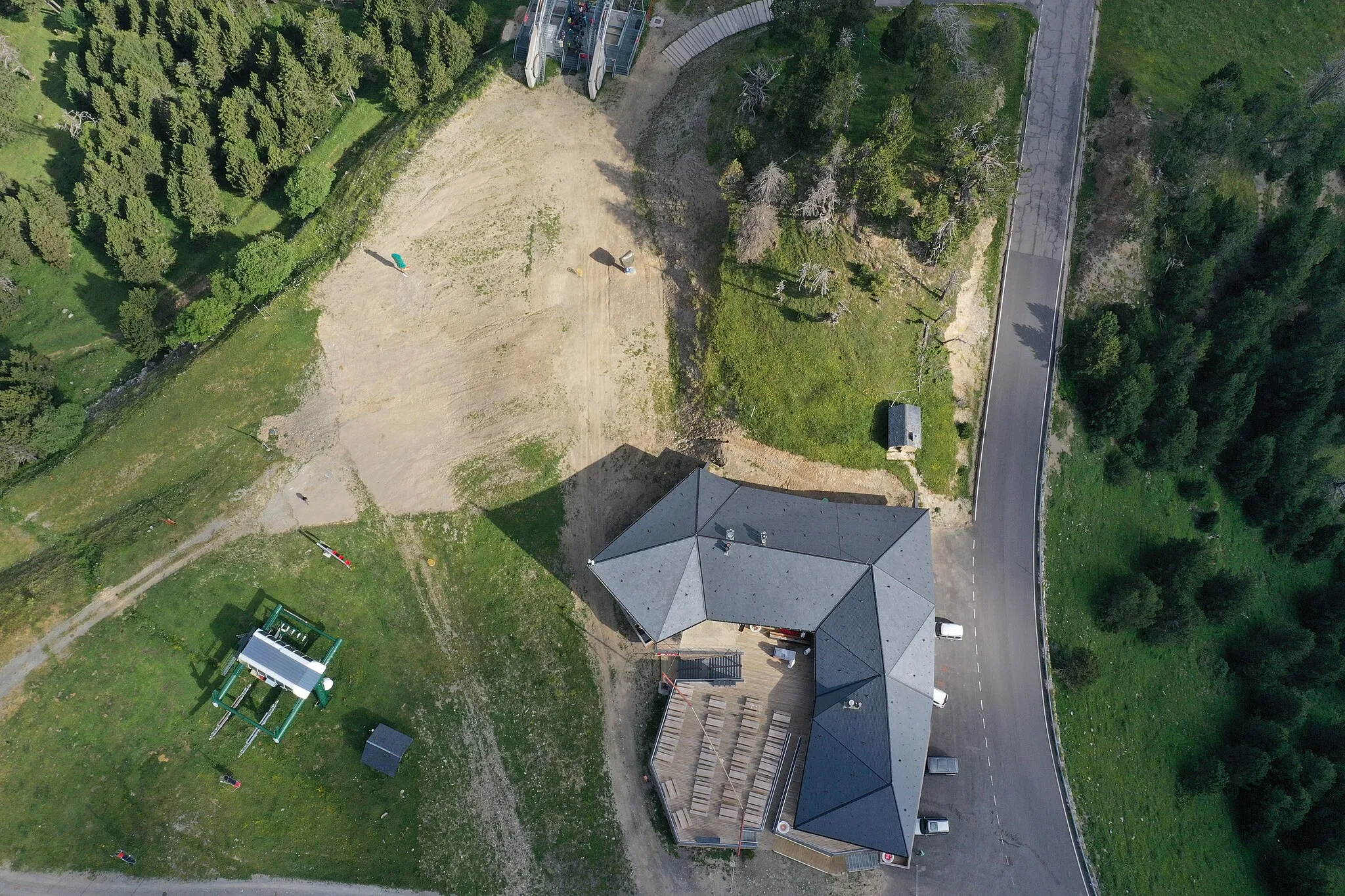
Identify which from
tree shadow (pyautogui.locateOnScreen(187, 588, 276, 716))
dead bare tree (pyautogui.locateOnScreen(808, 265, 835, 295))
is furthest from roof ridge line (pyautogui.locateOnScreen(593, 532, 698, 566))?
tree shadow (pyautogui.locateOnScreen(187, 588, 276, 716))

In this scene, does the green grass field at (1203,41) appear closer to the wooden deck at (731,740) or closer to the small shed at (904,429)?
the small shed at (904,429)

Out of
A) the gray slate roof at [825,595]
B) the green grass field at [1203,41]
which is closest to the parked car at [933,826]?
the gray slate roof at [825,595]

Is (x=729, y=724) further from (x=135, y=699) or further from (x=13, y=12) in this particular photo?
(x=13, y=12)

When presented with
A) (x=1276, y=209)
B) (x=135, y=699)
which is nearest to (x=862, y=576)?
(x=135, y=699)

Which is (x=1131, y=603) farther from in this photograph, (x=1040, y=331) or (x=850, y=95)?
(x=850, y=95)

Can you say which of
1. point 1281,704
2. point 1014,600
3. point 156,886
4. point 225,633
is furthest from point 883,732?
point 156,886

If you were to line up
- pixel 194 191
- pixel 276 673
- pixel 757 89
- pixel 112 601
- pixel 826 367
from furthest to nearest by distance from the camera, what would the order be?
pixel 194 191 → pixel 757 89 → pixel 826 367 → pixel 112 601 → pixel 276 673

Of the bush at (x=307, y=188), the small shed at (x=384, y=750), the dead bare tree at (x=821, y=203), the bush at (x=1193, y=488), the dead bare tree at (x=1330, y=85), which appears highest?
the dead bare tree at (x=1330, y=85)
